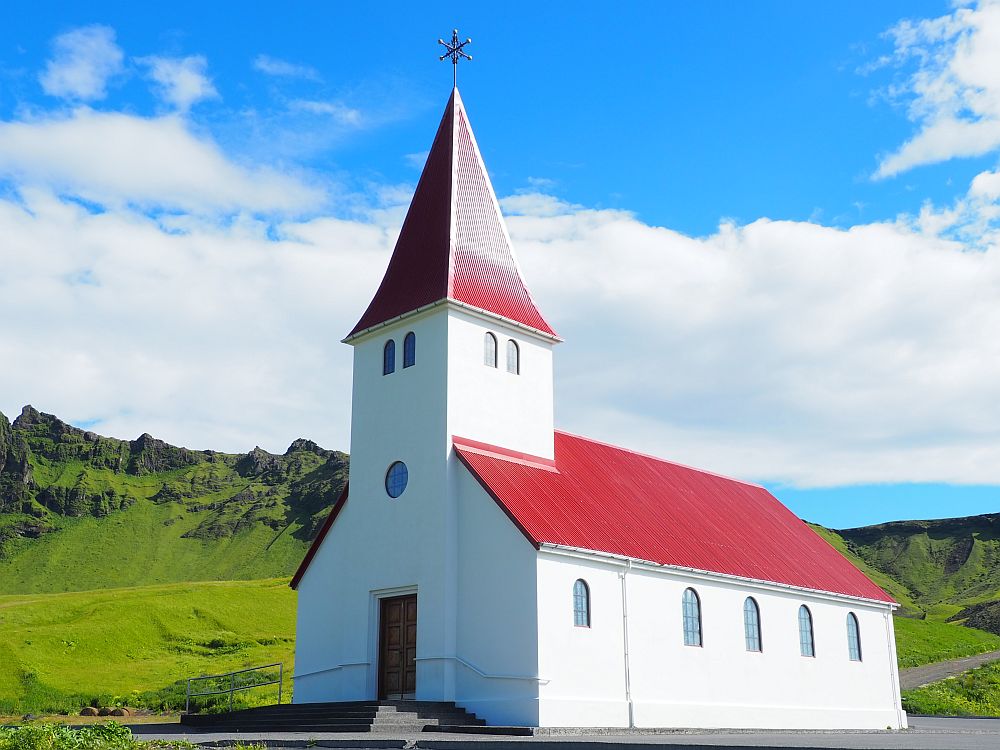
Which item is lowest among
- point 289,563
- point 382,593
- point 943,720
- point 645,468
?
point 943,720

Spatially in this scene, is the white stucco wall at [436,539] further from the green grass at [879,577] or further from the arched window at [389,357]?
the green grass at [879,577]

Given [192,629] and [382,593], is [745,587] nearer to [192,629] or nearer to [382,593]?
[382,593]

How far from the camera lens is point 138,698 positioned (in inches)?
1280

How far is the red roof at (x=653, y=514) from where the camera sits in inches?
917

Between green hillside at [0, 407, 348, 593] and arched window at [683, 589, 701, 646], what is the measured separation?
105293mm

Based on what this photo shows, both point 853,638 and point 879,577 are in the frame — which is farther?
point 879,577

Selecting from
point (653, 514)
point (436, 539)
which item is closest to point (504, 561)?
point (436, 539)

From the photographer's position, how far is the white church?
21844 millimetres

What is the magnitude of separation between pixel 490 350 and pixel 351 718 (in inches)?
381

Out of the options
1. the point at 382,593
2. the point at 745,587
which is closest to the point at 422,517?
the point at 382,593

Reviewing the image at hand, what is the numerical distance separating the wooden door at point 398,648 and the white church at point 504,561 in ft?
0.17

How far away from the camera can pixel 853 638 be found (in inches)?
1236

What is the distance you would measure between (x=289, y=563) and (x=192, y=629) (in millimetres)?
75623

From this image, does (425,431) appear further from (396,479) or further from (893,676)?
(893,676)
